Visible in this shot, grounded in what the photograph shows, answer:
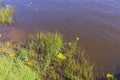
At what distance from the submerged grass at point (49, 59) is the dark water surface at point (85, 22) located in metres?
0.53

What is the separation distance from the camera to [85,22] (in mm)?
8305

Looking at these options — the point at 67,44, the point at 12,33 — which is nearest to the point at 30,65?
the point at 67,44

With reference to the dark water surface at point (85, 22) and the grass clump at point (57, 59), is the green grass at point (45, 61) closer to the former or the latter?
the grass clump at point (57, 59)

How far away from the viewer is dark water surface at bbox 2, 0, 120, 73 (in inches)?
264

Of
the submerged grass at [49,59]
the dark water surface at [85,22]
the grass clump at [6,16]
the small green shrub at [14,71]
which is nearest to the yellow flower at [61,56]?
the submerged grass at [49,59]

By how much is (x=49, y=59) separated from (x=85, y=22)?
286 cm

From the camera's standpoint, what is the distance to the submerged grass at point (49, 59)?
5.44 m

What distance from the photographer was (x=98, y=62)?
6371 mm

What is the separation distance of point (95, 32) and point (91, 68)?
2.12 metres

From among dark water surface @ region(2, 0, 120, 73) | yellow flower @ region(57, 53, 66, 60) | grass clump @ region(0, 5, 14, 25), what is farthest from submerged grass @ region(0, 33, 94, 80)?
grass clump @ region(0, 5, 14, 25)

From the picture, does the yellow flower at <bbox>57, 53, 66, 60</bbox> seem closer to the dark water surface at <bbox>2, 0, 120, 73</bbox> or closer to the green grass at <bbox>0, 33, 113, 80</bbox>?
the green grass at <bbox>0, 33, 113, 80</bbox>

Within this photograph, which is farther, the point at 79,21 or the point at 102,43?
the point at 79,21

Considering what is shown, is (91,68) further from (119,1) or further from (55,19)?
(119,1)

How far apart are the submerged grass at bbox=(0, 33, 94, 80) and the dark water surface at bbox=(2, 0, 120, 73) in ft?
1.73
